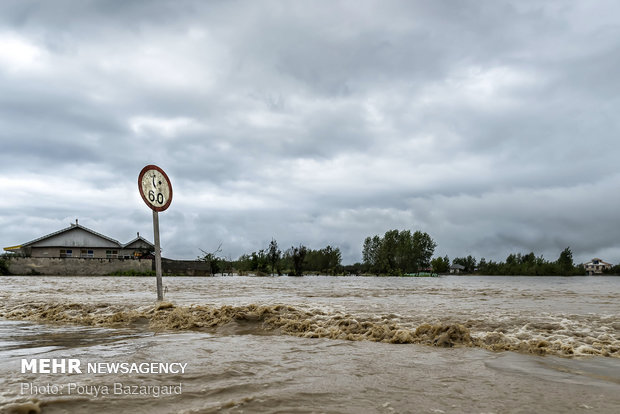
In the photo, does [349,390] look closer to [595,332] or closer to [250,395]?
[250,395]

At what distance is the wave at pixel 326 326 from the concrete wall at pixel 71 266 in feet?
107

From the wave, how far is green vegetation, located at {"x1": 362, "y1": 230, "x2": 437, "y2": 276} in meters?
95.8

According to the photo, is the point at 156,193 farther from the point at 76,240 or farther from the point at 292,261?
the point at 292,261

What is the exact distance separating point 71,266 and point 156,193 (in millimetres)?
34684

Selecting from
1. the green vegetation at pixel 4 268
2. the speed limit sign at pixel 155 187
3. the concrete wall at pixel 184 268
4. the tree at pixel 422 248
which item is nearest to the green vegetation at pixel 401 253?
the tree at pixel 422 248

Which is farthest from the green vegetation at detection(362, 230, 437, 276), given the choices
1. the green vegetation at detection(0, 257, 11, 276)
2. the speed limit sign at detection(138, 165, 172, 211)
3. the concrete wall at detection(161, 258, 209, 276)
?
the speed limit sign at detection(138, 165, 172, 211)

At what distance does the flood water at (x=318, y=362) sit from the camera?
8.24ft

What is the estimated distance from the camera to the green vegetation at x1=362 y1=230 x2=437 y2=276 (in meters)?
104

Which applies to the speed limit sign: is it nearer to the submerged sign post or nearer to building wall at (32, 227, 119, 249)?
the submerged sign post

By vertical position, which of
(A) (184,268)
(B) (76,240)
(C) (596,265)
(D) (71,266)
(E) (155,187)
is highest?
(E) (155,187)

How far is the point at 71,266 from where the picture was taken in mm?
37312

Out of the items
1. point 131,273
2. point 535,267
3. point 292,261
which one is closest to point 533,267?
point 535,267

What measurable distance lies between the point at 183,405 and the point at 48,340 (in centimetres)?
352

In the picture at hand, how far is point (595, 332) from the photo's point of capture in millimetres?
5137
